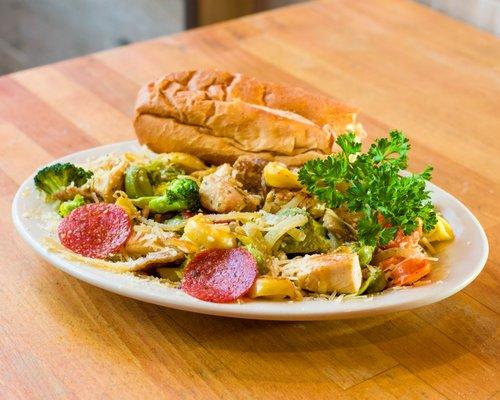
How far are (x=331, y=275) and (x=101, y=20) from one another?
180 inches

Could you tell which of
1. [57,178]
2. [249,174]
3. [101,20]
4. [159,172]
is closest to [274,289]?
[249,174]

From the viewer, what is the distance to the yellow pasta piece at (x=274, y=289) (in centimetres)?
160

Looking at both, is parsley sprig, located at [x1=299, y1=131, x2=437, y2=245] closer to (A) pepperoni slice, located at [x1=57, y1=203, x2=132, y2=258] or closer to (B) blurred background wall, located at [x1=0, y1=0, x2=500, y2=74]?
(A) pepperoni slice, located at [x1=57, y1=203, x2=132, y2=258]

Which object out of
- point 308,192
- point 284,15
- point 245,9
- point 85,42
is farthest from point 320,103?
point 85,42

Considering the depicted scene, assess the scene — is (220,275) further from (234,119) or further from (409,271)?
(234,119)

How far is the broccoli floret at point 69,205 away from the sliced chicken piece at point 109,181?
6 cm

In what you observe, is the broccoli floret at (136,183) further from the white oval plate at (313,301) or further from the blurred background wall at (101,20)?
the blurred background wall at (101,20)

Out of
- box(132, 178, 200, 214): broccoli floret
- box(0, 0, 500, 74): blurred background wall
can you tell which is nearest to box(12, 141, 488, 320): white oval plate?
box(132, 178, 200, 214): broccoli floret

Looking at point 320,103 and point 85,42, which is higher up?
point 320,103

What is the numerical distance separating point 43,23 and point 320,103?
464cm

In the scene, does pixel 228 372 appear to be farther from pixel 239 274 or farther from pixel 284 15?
pixel 284 15

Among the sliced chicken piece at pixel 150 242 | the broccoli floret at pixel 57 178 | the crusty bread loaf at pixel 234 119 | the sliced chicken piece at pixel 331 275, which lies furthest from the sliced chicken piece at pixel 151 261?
the crusty bread loaf at pixel 234 119

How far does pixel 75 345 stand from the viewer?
1.66m

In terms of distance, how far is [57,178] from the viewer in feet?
6.57
